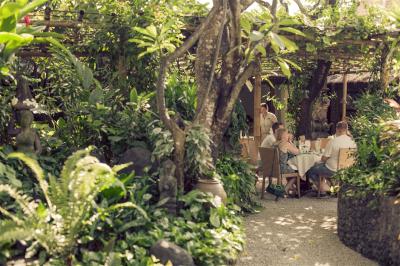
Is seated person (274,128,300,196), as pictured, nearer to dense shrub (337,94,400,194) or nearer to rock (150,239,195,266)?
dense shrub (337,94,400,194)

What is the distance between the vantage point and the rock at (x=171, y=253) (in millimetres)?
4434

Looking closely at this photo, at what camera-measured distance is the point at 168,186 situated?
5398mm

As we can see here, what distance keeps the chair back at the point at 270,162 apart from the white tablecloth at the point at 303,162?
0.45m

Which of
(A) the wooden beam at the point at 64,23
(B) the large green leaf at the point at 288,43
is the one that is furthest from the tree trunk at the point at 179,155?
(A) the wooden beam at the point at 64,23

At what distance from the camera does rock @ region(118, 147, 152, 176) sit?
5.89 m

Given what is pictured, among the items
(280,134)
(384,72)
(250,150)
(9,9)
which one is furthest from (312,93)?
(9,9)

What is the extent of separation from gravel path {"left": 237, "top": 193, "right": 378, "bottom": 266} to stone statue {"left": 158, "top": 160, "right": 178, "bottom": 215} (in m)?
0.89

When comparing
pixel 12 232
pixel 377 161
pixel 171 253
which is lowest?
pixel 171 253

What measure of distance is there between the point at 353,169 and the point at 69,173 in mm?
3492

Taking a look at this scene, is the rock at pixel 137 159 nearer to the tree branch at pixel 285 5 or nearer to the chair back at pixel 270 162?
the chair back at pixel 270 162

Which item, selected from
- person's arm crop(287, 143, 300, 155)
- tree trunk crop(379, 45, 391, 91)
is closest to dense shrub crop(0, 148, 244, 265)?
person's arm crop(287, 143, 300, 155)

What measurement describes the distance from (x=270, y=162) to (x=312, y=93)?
4.63 meters

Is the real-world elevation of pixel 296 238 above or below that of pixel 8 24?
below

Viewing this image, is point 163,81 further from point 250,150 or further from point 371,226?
point 250,150
